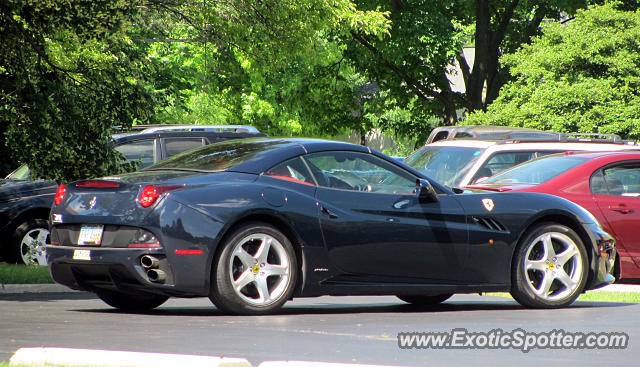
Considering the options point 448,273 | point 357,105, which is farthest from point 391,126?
point 448,273

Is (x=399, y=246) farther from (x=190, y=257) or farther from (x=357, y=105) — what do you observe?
(x=357, y=105)

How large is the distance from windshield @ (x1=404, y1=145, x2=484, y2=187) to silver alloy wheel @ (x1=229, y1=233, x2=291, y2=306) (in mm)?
6020

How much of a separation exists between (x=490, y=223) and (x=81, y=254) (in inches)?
134

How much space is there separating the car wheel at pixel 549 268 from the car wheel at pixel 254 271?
86.8 inches

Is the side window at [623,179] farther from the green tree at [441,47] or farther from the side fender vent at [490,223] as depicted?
the green tree at [441,47]

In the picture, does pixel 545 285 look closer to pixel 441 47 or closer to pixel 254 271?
pixel 254 271

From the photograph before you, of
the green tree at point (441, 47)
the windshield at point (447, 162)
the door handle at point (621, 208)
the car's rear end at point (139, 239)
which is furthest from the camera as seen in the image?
the green tree at point (441, 47)

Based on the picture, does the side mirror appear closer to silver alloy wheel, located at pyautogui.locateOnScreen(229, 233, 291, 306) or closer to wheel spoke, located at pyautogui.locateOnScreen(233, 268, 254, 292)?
silver alloy wheel, located at pyautogui.locateOnScreen(229, 233, 291, 306)

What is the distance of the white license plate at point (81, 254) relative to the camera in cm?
827

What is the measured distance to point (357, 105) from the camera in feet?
123

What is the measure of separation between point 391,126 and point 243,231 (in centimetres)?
2911

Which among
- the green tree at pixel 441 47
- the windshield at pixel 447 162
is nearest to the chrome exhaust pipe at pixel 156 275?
the windshield at pixel 447 162

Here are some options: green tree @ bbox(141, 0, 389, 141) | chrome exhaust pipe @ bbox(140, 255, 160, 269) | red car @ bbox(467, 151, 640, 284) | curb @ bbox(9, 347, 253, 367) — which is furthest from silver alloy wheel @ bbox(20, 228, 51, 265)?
curb @ bbox(9, 347, 253, 367)

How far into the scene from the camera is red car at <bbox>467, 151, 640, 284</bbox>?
11.8 meters
